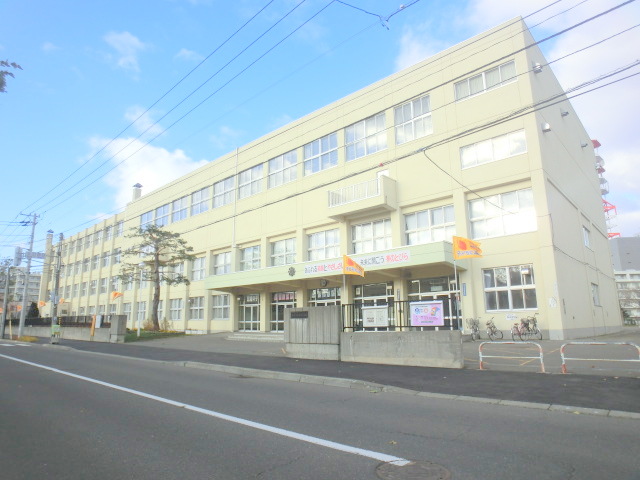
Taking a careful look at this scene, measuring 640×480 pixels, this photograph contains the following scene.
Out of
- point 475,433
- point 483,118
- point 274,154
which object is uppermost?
point 274,154

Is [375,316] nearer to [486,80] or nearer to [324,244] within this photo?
[324,244]

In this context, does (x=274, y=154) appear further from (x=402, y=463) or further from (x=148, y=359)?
(x=402, y=463)

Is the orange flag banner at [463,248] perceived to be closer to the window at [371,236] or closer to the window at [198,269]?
the window at [371,236]

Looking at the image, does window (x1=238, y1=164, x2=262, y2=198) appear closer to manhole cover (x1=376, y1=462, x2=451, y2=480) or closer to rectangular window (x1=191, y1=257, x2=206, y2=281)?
rectangular window (x1=191, y1=257, x2=206, y2=281)

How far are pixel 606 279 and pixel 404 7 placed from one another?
31160 millimetres

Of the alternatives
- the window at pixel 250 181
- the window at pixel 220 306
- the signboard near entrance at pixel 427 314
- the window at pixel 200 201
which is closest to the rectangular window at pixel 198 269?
the window at pixel 220 306

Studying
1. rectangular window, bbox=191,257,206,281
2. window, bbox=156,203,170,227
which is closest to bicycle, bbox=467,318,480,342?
rectangular window, bbox=191,257,206,281

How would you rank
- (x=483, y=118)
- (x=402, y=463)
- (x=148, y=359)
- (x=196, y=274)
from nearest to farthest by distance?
(x=402, y=463), (x=148, y=359), (x=483, y=118), (x=196, y=274)

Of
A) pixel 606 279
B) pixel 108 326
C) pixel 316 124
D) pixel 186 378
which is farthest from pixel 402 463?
pixel 606 279

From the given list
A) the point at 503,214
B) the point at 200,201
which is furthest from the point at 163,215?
the point at 503,214

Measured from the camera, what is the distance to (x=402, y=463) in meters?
4.50

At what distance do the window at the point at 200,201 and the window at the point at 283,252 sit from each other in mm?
10463

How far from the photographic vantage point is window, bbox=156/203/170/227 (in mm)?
44838

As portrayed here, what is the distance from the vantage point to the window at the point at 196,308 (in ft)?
123
